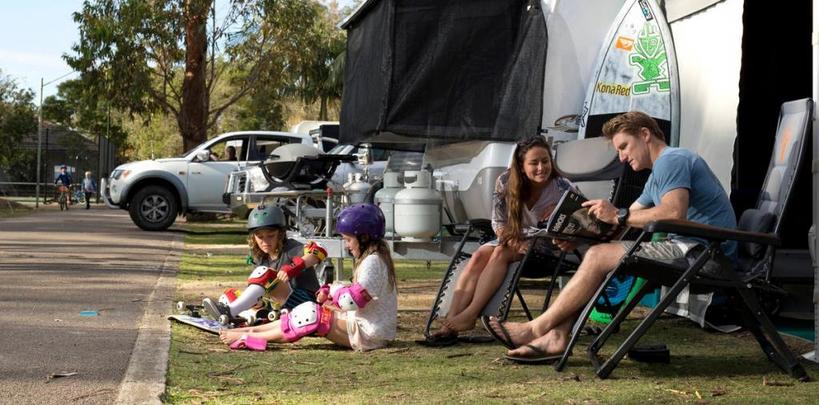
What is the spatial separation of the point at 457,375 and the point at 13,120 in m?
56.8

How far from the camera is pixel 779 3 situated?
32.5 ft

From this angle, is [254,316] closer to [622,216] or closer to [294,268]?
[294,268]

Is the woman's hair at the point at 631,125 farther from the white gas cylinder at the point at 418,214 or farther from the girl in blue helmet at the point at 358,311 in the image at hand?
the white gas cylinder at the point at 418,214

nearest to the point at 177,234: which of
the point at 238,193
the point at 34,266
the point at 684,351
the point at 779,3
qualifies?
the point at 238,193

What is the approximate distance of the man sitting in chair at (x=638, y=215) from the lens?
602 cm

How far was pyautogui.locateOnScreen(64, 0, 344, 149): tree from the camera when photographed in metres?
32.9

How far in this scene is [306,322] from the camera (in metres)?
7.03

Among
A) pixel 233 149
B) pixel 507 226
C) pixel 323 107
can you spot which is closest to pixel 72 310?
pixel 507 226

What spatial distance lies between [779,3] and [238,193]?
25.7 feet

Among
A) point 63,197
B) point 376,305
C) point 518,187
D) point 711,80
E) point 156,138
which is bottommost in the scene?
point 63,197

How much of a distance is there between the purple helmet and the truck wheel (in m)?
15.2

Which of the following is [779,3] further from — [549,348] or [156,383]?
[156,383]

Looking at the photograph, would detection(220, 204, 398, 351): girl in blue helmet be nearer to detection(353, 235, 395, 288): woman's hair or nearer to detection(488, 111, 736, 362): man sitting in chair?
detection(353, 235, 395, 288): woman's hair

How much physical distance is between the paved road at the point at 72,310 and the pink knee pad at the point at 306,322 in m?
0.87
